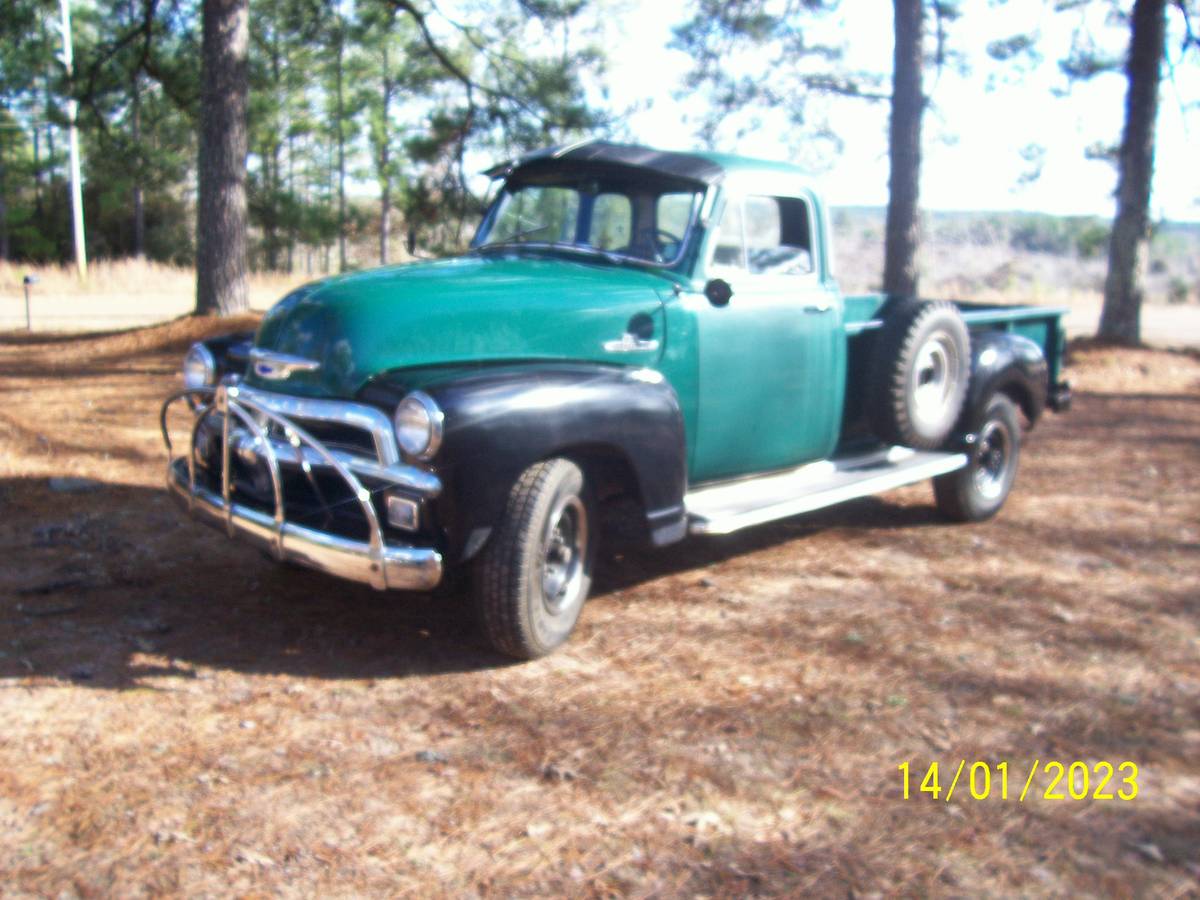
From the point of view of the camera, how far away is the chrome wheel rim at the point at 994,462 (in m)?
6.52

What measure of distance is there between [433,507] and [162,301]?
19718mm

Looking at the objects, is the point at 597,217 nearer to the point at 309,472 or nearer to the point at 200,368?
the point at 200,368

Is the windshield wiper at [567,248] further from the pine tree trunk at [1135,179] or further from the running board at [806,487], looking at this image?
the pine tree trunk at [1135,179]

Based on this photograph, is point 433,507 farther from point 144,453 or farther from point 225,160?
point 225,160

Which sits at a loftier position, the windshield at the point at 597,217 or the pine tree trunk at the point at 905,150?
the pine tree trunk at the point at 905,150

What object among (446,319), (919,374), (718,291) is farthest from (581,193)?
(919,374)

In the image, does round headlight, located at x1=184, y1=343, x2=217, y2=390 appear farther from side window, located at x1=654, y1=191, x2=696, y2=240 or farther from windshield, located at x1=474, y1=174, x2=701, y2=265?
side window, located at x1=654, y1=191, x2=696, y2=240

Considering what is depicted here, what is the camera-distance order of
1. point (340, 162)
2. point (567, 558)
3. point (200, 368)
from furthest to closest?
point (340, 162) < point (200, 368) < point (567, 558)

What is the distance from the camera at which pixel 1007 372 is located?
6.32m

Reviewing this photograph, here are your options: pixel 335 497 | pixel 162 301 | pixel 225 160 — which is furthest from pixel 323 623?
pixel 162 301

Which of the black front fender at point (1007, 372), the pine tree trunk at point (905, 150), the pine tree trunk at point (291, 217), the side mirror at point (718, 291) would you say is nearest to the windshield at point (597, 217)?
the side mirror at point (718, 291)

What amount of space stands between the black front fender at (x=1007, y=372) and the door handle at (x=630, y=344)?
2417mm

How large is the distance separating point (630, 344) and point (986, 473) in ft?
10.0
